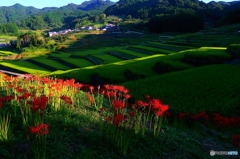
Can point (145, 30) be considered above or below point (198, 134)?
above

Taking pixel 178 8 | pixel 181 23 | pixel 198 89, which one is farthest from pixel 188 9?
pixel 198 89

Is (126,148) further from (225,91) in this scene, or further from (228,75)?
(228,75)

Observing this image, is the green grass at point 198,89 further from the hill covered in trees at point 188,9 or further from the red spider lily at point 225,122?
the hill covered in trees at point 188,9

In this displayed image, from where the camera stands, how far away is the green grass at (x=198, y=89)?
33.4 ft

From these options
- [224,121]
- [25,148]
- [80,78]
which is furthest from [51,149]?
[80,78]

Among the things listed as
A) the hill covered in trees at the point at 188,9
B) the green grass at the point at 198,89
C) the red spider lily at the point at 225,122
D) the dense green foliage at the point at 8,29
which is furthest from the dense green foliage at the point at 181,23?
the dense green foliage at the point at 8,29

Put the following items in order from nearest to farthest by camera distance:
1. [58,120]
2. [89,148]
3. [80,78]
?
[89,148]
[58,120]
[80,78]

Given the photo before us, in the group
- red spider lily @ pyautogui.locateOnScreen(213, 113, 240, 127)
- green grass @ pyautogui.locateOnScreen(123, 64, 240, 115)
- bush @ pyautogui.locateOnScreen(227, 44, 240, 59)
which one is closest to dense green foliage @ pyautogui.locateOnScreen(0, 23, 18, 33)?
bush @ pyautogui.locateOnScreen(227, 44, 240, 59)

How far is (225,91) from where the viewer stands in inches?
467

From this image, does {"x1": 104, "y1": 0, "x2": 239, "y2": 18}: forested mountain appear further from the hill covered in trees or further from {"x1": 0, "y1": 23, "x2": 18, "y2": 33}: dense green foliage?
{"x1": 0, "y1": 23, "x2": 18, "y2": 33}: dense green foliage

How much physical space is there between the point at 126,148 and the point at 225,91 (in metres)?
9.46

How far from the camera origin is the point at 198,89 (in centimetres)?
1259

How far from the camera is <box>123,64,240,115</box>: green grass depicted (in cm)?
1019

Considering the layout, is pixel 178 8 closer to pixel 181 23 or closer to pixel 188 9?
pixel 188 9
